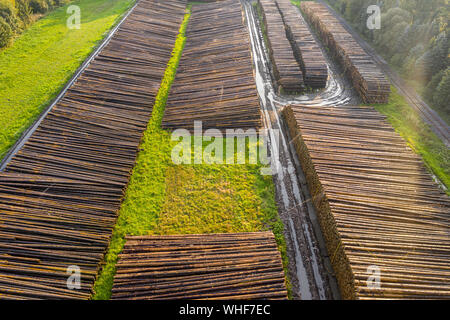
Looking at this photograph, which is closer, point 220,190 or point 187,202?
point 187,202

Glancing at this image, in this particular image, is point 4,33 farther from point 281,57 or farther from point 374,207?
point 374,207

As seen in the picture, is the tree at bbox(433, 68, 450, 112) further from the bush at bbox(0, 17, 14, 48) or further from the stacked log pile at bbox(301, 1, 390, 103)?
the bush at bbox(0, 17, 14, 48)

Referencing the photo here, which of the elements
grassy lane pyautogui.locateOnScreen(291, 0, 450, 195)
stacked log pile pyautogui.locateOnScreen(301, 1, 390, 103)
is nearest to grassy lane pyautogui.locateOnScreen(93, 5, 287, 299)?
grassy lane pyautogui.locateOnScreen(291, 0, 450, 195)

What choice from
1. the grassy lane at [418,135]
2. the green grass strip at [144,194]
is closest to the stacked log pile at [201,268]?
the green grass strip at [144,194]

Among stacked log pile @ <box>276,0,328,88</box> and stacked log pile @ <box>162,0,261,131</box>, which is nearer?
stacked log pile @ <box>162,0,261,131</box>

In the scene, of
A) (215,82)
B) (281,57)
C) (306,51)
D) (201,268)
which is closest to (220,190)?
(201,268)
